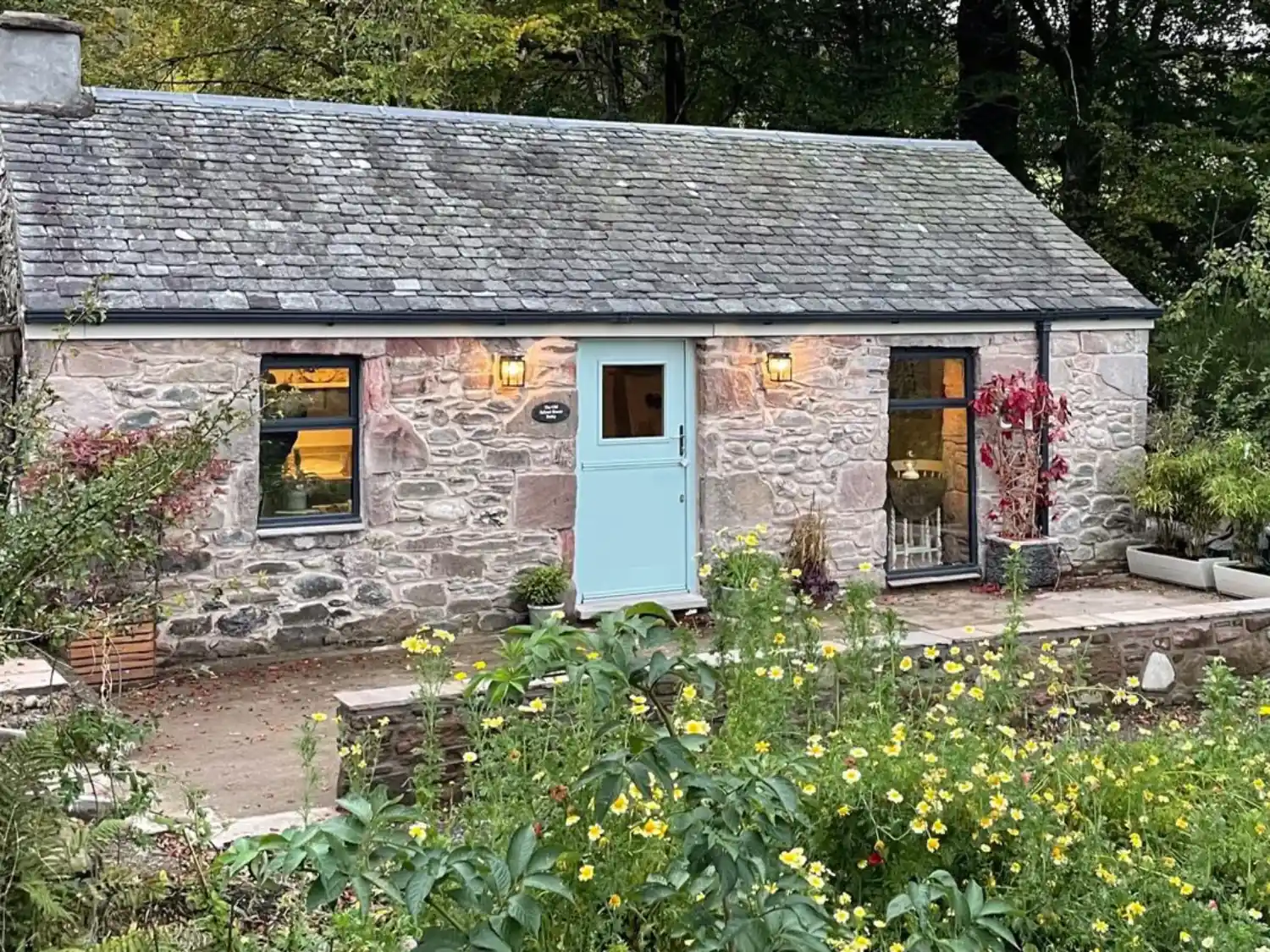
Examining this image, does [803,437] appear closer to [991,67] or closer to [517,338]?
[517,338]

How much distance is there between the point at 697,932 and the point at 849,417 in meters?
8.44

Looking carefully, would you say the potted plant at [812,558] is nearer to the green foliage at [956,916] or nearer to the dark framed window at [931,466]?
the dark framed window at [931,466]

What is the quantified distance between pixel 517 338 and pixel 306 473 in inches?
73.6

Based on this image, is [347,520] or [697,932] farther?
[347,520]

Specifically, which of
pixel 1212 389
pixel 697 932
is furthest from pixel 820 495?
pixel 697 932

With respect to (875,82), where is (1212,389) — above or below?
below

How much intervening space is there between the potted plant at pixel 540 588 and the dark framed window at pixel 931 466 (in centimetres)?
326

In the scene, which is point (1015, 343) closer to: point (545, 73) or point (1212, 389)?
point (1212, 389)

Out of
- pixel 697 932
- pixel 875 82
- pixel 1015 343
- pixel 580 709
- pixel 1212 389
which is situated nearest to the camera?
pixel 697 932

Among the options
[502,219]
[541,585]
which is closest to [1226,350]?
[502,219]

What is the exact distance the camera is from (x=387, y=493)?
9.59 meters

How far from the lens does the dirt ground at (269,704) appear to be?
638 centimetres

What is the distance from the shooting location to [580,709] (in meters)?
3.85

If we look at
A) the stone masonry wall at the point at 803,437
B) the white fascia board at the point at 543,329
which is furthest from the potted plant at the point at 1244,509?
the stone masonry wall at the point at 803,437
